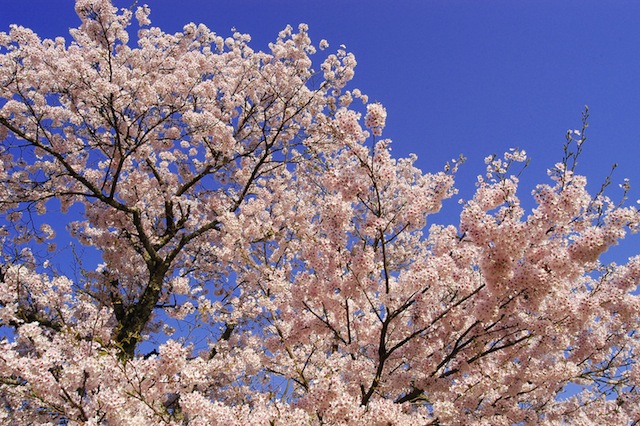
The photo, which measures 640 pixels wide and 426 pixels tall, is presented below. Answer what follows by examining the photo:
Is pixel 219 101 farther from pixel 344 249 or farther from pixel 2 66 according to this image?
pixel 344 249

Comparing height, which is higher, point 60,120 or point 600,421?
point 60,120

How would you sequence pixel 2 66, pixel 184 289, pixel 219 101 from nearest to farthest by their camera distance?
pixel 2 66 → pixel 184 289 → pixel 219 101

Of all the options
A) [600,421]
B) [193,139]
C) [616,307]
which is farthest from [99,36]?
[600,421]

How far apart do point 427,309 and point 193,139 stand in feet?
28.9

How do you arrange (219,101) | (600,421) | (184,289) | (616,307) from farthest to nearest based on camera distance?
(219,101)
(184,289)
(600,421)
(616,307)

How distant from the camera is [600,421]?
27.5 feet

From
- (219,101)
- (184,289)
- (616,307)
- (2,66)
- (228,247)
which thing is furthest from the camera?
(219,101)

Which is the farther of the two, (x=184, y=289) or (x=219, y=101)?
(x=219, y=101)

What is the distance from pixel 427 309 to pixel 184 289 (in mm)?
8077

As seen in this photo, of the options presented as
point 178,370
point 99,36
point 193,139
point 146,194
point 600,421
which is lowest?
point 178,370

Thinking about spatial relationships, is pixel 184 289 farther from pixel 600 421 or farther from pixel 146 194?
pixel 600 421

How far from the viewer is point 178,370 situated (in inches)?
214

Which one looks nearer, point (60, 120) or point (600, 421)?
point (600, 421)

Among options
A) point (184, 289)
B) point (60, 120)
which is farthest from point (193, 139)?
point (184, 289)
